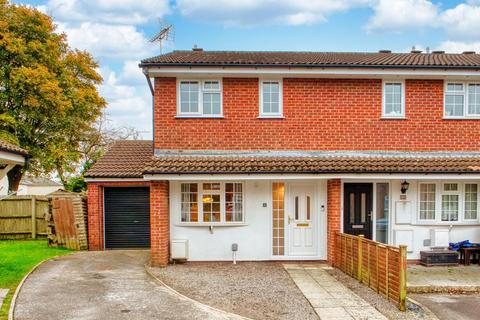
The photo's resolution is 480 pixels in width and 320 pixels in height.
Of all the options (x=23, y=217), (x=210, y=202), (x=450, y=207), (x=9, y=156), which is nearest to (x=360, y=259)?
(x=450, y=207)

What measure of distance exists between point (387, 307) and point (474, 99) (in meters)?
7.73

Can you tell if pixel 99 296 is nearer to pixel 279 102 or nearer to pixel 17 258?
pixel 17 258

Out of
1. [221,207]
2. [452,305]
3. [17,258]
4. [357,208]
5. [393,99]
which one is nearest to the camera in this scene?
[452,305]

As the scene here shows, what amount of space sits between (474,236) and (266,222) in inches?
240

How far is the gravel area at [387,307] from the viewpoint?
7188 millimetres

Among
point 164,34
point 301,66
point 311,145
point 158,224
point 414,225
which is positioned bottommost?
point 414,225

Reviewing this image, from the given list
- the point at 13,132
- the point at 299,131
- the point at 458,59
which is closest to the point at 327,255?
the point at 299,131

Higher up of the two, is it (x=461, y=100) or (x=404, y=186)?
(x=461, y=100)

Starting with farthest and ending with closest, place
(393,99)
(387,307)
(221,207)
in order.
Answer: (393,99) < (221,207) < (387,307)

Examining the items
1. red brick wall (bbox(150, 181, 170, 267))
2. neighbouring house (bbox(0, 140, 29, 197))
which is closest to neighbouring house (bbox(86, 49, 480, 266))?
red brick wall (bbox(150, 181, 170, 267))

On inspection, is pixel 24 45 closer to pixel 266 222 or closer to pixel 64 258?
pixel 64 258

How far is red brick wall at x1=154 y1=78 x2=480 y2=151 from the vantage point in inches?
471

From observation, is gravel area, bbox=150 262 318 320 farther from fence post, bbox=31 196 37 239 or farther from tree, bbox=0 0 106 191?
tree, bbox=0 0 106 191

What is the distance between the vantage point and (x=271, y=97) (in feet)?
39.6
